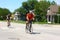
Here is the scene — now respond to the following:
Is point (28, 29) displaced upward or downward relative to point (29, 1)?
downward

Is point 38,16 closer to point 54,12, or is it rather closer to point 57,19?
point 54,12

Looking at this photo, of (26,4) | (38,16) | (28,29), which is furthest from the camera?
(26,4)

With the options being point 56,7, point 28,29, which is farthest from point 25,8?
point 28,29

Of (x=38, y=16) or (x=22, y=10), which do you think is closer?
(x=38, y=16)

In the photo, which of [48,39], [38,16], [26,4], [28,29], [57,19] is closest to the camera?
[48,39]

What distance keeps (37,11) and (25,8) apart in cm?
3420

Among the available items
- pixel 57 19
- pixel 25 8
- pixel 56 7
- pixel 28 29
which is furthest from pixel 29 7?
pixel 28 29

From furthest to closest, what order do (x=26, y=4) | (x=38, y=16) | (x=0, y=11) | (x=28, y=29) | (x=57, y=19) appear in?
1. (x=0, y=11)
2. (x=26, y=4)
3. (x=38, y=16)
4. (x=57, y=19)
5. (x=28, y=29)

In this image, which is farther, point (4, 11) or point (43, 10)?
point (4, 11)

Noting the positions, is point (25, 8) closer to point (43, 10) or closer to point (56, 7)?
point (43, 10)

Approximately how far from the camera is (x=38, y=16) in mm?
84938

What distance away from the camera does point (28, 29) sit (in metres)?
20.7

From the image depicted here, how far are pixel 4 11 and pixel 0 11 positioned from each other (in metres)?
3.71

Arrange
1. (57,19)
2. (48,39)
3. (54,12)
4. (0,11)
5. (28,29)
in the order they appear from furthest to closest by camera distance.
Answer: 1. (0,11)
2. (54,12)
3. (57,19)
4. (28,29)
5. (48,39)
